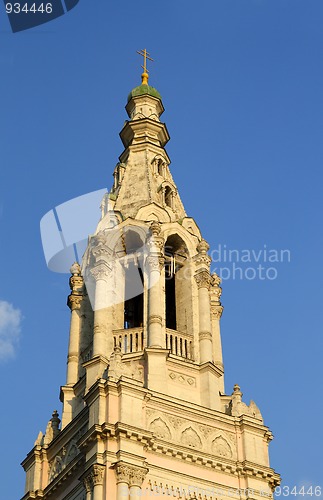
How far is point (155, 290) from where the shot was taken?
35156 mm

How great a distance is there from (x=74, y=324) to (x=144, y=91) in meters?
12.1

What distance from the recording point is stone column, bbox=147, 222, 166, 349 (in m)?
34.0

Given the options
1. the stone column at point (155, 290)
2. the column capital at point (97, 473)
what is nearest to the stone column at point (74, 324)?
the stone column at point (155, 290)

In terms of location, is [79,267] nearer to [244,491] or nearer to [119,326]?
[119,326]

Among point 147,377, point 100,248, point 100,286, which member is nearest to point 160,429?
point 147,377

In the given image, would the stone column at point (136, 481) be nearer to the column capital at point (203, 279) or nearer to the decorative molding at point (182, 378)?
the decorative molding at point (182, 378)

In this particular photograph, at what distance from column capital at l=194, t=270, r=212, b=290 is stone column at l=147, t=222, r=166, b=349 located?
1.70 m

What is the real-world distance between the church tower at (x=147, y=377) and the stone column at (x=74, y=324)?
0.14 ft

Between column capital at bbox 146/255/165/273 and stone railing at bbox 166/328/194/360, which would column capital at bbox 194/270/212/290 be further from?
stone railing at bbox 166/328/194/360


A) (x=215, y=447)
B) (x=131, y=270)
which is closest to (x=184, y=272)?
(x=131, y=270)

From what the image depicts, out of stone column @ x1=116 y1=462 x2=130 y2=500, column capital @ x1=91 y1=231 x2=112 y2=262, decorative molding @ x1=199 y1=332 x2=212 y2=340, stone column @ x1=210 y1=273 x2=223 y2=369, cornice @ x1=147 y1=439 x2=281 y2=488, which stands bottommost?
stone column @ x1=116 y1=462 x2=130 y2=500

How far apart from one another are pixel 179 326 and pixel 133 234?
3866 millimetres

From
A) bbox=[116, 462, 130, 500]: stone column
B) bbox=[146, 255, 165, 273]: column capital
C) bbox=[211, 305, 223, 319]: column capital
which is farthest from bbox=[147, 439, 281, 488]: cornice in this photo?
bbox=[146, 255, 165, 273]: column capital

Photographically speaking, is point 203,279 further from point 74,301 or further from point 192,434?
point 192,434
